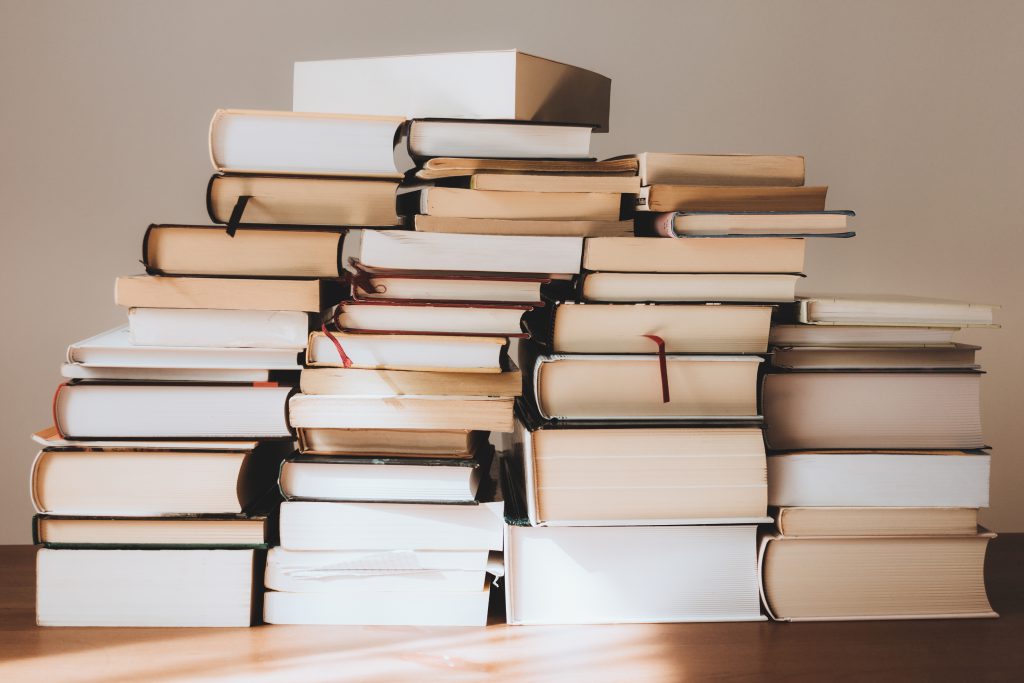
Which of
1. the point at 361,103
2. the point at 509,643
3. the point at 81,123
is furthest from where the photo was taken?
the point at 81,123

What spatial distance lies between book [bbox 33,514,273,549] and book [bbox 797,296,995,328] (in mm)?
731

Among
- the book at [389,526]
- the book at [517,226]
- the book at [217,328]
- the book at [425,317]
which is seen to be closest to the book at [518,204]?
the book at [517,226]

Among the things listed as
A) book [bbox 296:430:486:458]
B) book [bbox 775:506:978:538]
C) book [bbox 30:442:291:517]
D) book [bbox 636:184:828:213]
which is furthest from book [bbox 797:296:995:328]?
book [bbox 30:442:291:517]

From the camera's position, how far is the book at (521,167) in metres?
0.99

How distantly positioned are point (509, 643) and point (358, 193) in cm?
57

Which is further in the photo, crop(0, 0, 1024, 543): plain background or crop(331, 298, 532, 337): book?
crop(0, 0, 1024, 543): plain background

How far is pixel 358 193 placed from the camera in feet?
3.30

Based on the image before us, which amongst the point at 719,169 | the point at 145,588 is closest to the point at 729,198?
the point at 719,169

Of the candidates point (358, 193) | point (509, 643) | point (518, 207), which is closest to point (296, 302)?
point (358, 193)

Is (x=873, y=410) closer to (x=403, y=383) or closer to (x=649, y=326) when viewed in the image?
(x=649, y=326)

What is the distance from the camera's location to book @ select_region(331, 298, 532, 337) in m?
0.99

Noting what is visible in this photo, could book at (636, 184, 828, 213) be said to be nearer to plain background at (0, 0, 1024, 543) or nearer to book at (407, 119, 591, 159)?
book at (407, 119, 591, 159)

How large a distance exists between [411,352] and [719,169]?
17.5 inches

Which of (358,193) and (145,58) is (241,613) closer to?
(358,193)
